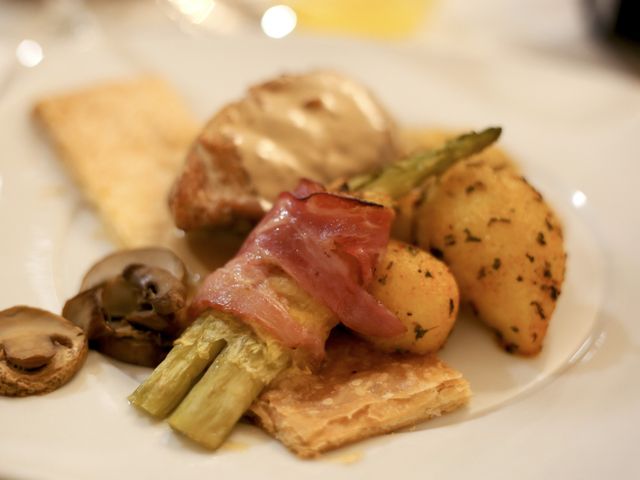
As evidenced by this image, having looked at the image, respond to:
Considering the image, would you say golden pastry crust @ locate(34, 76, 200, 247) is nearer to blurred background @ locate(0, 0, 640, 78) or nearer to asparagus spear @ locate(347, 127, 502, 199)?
asparagus spear @ locate(347, 127, 502, 199)

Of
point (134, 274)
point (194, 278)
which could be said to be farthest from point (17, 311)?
point (194, 278)

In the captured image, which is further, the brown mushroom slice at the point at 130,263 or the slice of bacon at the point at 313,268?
the brown mushroom slice at the point at 130,263

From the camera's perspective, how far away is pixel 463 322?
2504 millimetres

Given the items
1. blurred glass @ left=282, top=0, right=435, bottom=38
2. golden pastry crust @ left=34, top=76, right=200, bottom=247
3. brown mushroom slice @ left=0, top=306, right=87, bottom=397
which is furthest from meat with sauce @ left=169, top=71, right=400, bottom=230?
blurred glass @ left=282, top=0, right=435, bottom=38

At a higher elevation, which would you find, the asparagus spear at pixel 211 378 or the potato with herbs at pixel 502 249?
the potato with herbs at pixel 502 249

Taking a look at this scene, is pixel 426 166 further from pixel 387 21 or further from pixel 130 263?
pixel 387 21

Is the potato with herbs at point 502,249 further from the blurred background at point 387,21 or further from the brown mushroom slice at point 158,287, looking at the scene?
the blurred background at point 387,21

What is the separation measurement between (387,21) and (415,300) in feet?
9.97

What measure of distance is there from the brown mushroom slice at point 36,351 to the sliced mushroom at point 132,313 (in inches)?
2.9

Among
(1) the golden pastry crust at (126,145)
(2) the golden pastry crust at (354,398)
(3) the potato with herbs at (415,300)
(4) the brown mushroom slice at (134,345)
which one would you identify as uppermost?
(3) the potato with herbs at (415,300)

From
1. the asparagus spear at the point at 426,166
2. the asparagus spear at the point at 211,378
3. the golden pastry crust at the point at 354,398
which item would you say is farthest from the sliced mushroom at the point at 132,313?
the asparagus spear at the point at 426,166

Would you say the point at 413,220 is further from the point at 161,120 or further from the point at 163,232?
the point at 161,120

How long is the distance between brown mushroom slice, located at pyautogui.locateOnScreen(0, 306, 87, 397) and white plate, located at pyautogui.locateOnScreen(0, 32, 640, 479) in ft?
0.12

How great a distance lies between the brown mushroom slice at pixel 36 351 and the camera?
6.26ft
